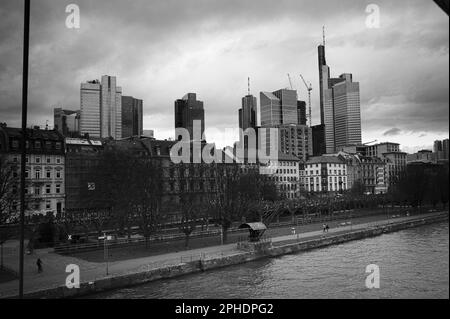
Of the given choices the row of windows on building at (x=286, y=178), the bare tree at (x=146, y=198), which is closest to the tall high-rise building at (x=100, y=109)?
the row of windows on building at (x=286, y=178)

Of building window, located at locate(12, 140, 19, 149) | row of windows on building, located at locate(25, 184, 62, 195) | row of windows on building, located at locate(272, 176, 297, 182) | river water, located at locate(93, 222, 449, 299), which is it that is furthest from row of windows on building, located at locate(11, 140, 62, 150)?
row of windows on building, located at locate(272, 176, 297, 182)

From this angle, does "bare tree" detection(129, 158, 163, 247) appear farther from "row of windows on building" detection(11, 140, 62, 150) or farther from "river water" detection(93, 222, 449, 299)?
"row of windows on building" detection(11, 140, 62, 150)

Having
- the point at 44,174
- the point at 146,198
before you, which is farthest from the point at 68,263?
the point at 44,174

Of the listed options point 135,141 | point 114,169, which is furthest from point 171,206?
point 135,141

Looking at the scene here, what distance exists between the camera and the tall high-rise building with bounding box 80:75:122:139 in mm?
160000

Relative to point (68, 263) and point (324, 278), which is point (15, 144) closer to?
point (68, 263)

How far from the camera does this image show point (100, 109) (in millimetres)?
168000

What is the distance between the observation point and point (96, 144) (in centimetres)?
7356

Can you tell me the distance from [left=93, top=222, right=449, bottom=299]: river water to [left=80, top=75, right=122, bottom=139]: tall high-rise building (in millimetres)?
→ 134667

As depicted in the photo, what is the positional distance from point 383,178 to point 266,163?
198ft

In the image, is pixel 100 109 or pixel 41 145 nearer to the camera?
pixel 41 145

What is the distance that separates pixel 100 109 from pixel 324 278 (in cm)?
15558

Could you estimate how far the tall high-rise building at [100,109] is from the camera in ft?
525
